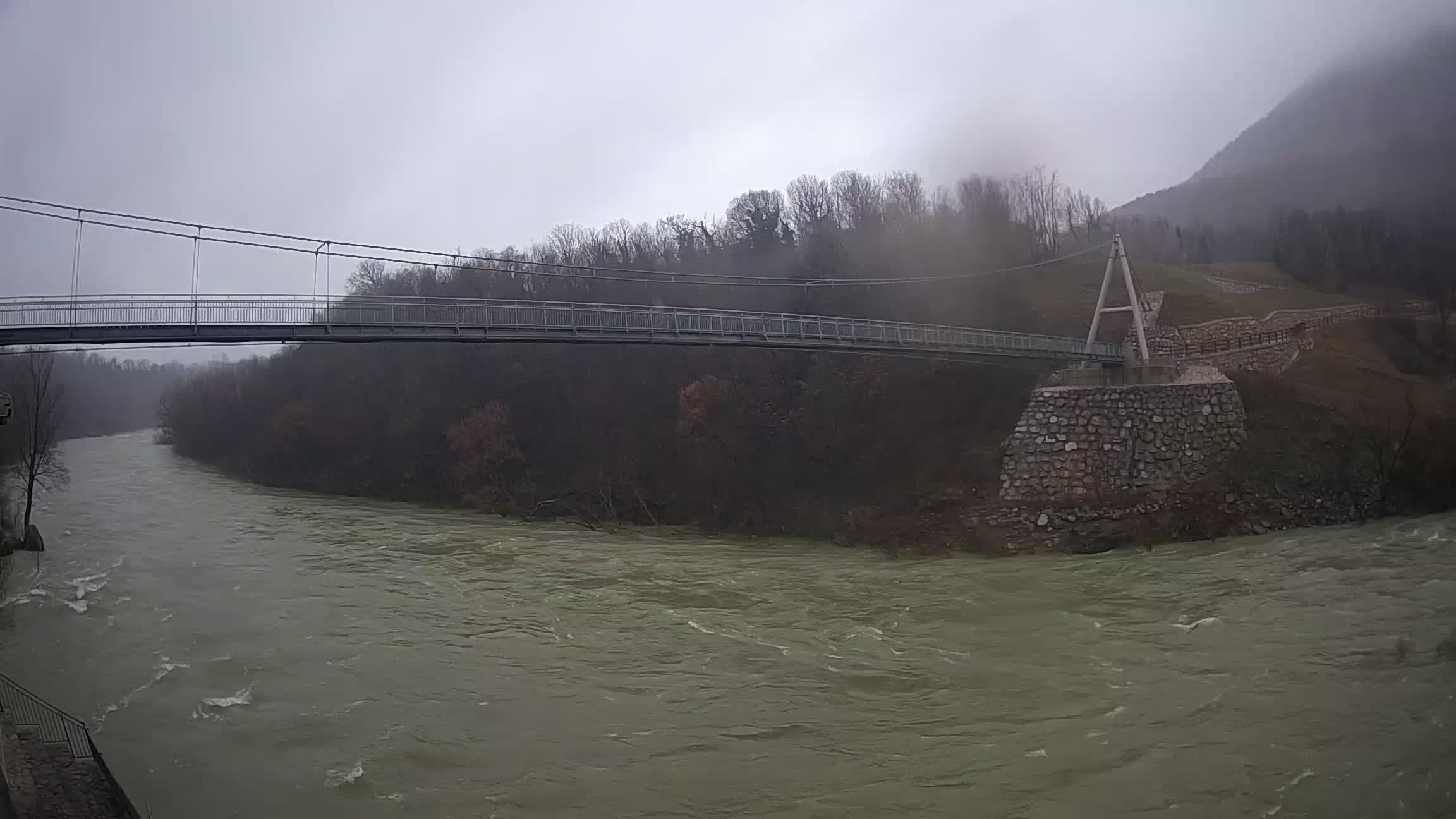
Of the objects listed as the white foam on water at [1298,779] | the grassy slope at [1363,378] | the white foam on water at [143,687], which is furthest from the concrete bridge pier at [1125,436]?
the white foam on water at [143,687]

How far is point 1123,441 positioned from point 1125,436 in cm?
19

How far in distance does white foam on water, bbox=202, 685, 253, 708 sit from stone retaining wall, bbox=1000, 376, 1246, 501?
2135 cm

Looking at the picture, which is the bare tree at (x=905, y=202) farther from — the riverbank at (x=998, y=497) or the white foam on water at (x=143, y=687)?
the white foam on water at (x=143, y=687)

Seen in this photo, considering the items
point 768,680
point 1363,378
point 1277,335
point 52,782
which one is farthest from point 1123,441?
point 52,782

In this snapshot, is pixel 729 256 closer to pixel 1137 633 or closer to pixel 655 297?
pixel 655 297

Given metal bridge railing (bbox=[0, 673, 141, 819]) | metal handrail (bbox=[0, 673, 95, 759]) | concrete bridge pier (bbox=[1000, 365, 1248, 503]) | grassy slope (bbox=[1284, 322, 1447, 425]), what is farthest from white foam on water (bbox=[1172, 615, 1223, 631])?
metal handrail (bbox=[0, 673, 95, 759])

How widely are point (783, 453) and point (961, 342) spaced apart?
888cm

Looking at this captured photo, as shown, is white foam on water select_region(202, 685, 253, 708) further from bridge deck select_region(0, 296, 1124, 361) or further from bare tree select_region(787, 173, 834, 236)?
bare tree select_region(787, 173, 834, 236)

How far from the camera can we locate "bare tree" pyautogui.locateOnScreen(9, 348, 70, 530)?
28375 mm

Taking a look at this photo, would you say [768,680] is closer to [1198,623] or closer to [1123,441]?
[1198,623]

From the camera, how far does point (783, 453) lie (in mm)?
34625

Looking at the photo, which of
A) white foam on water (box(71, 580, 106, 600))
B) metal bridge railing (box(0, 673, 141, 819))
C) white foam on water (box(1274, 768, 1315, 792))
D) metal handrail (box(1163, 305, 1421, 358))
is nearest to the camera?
white foam on water (box(1274, 768, 1315, 792))

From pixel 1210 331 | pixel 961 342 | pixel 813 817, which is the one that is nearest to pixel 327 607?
pixel 813 817

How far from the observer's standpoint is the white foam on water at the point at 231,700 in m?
12.7
